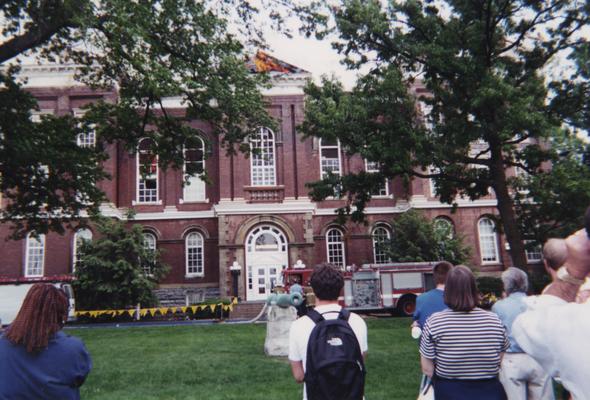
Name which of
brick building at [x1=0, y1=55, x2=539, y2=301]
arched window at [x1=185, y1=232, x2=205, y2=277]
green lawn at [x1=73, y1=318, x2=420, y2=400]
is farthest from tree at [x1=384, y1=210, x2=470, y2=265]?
green lawn at [x1=73, y1=318, x2=420, y2=400]

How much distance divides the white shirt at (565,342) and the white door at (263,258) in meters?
28.1

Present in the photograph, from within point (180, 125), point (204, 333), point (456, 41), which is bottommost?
point (204, 333)

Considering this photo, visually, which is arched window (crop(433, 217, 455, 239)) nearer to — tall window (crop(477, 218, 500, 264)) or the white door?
tall window (crop(477, 218, 500, 264))

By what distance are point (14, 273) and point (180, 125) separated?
66.7ft

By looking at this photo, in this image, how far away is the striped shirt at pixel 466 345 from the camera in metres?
3.82

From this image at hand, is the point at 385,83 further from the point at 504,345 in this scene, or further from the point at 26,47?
the point at 504,345

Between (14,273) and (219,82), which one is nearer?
(219,82)

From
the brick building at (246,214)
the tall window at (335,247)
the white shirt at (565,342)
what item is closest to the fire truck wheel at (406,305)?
the brick building at (246,214)

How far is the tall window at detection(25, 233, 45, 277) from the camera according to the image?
1188 inches

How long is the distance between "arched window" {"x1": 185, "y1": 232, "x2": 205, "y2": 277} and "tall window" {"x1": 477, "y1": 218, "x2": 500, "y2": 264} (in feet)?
59.7

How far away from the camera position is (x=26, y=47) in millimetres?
12750

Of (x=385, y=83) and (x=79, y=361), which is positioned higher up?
(x=385, y=83)

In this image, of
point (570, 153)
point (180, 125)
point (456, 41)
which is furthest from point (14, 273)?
point (570, 153)

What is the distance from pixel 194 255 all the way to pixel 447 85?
20140 mm
